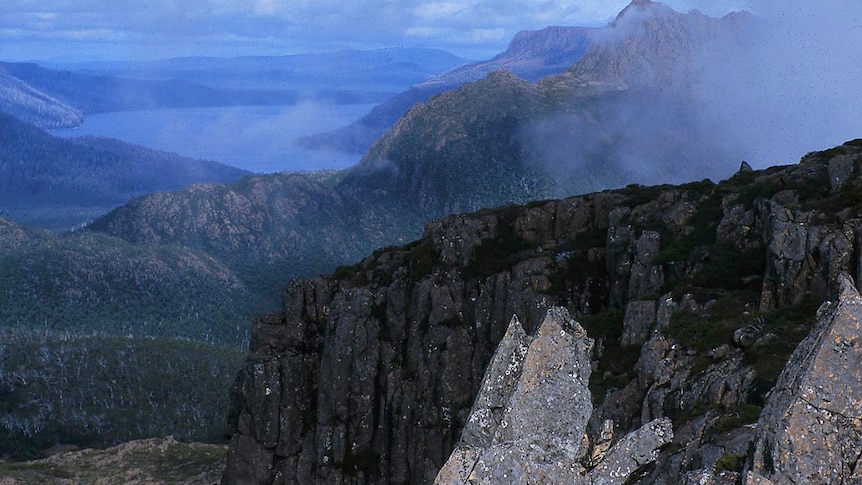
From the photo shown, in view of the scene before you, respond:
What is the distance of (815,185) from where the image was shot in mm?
84438

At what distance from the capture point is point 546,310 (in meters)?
54.8

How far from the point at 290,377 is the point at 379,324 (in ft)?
49.7

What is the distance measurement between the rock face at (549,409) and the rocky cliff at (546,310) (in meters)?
20.0

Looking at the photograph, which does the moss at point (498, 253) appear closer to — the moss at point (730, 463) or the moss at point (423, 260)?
the moss at point (423, 260)

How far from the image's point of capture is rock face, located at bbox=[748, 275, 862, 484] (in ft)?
63.8

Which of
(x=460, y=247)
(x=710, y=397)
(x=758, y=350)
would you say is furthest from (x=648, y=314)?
(x=460, y=247)

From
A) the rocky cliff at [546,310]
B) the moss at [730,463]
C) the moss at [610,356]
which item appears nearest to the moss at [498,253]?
the rocky cliff at [546,310]

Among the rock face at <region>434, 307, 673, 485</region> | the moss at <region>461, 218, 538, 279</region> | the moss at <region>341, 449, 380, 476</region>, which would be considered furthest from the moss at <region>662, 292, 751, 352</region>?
the moss at <region>341, 449, 380, 476</region>

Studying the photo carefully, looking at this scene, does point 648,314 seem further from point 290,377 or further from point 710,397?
point 290,377

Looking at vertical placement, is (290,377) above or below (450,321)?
below

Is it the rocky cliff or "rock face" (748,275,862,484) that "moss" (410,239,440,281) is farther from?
"rock face" (748,275,862,484)

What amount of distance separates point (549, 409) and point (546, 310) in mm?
32799

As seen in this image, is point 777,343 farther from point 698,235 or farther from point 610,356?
point 698,235

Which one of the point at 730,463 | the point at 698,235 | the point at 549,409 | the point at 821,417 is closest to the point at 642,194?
the point at 698,235
